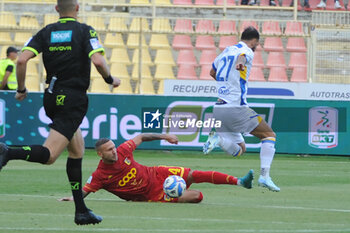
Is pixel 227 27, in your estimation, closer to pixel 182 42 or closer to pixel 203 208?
pixel 182 42

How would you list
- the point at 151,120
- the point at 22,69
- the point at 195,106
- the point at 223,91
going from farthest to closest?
1. the point at 151,120
2. the point at 195,106
3. the point at 223,91
4. the point at 22,69

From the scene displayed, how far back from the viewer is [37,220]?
8422mm

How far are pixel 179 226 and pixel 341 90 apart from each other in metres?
13.3

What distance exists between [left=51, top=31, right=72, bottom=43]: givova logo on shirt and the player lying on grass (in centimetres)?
186

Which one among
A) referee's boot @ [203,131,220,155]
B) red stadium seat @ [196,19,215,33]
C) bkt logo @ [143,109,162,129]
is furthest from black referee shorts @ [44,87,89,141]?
red stadium seat @ [196,19,215,33]

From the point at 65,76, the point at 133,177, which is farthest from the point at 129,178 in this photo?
the point at 65,76

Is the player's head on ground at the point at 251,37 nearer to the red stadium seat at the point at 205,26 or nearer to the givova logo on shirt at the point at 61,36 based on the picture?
the givova logo on shirt at the point at 61,36

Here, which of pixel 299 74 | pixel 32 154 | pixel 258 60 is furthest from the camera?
pixel 258 60

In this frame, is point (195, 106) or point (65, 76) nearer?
point (65, 76)

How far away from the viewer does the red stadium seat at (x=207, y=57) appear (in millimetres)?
24500

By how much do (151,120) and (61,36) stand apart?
1175 cm

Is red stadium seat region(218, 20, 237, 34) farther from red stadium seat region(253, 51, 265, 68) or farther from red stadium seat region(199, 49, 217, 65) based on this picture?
red stadium seat region(253, 51, 265, 68)

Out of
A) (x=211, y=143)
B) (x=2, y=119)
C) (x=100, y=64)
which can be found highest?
(x=100, y=64)

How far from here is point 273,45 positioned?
24312 millimetres
